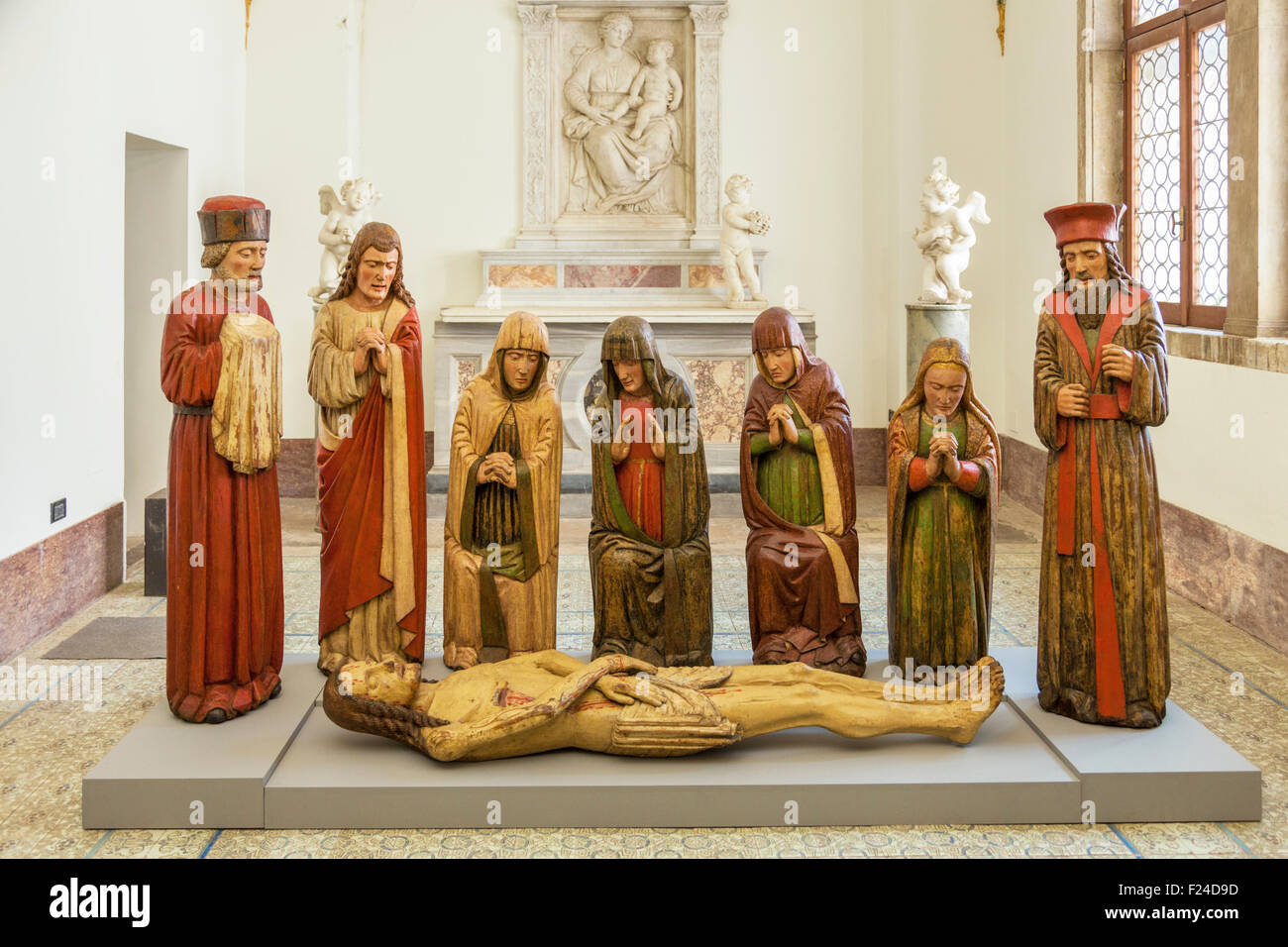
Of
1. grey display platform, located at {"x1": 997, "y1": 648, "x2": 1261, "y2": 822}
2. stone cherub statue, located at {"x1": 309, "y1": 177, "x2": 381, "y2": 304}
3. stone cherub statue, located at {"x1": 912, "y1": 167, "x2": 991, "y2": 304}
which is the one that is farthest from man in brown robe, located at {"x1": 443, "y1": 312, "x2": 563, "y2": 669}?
stone cherub statue, located at {"x1": 912, "y1": 167, "x2": 991, "y2": 304}

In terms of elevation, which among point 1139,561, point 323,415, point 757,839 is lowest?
point 757,839

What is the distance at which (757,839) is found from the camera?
454 centimetres

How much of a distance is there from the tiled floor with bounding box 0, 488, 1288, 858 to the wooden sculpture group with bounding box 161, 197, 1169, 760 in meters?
0.40

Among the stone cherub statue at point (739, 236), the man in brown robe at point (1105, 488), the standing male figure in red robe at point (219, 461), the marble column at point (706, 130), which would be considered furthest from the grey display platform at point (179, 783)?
the marble column at point (706, 130)

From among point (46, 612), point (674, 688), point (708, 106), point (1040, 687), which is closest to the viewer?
point (674, 688)

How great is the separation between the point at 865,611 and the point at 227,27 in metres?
7.29

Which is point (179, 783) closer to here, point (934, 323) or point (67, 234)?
point (67, 234)

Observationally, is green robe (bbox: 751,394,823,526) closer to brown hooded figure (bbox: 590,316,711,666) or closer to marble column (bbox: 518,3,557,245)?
brown hooded figure (bbox: 590,316,711,666)

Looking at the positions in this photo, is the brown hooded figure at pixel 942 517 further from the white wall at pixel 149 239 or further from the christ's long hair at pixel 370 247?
the white wall at pixel 149 239

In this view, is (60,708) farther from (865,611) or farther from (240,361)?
(865,611)

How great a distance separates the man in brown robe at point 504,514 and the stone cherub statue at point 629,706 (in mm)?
636

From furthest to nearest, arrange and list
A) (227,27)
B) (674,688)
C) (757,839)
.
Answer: (227,27), (674,688), (757,839)

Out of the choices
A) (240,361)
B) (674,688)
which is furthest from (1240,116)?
(240,361)

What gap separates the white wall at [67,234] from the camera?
690cm
